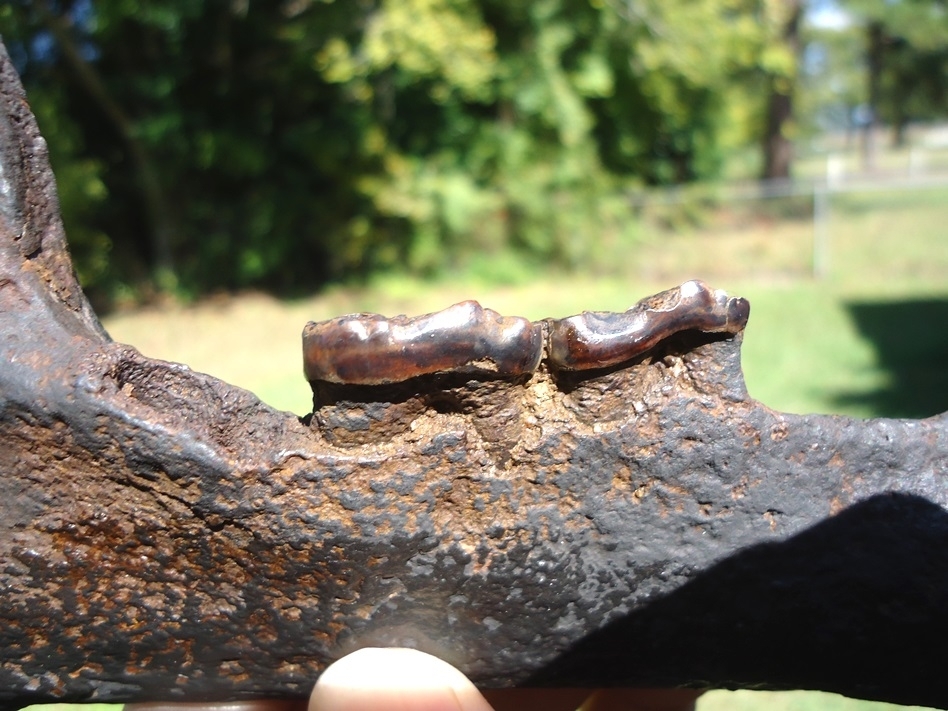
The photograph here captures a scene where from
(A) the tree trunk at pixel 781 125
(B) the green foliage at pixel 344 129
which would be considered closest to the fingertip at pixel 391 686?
(B) the green foliage at pixel 344 129

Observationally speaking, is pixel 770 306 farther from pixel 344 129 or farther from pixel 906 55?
pixel 906 55

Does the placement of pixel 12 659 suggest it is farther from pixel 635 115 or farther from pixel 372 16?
pixel 635 115

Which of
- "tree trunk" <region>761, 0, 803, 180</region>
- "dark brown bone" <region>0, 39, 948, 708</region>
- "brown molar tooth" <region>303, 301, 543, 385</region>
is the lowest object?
"dark brown bone" <region>0, 39, 948, 708</region>

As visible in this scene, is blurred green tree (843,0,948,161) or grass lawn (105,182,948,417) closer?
grass lawn (105,182,948,417)

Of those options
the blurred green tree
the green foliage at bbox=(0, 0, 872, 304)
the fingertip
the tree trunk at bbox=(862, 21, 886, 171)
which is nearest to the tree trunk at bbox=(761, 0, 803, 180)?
the green foliage at bbox=(0, 0, 872, 304)

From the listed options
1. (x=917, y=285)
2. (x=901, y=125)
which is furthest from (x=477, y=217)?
(x=901, y=125)

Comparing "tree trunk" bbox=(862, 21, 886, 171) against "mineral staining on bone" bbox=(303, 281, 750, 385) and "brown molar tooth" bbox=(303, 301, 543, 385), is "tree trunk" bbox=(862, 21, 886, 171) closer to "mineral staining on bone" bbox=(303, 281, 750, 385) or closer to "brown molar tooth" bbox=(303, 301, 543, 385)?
"mineral staining on bone" bbox=(303, 281, 750, 385)

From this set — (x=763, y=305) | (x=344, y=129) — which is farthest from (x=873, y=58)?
(x=344, y=129)
